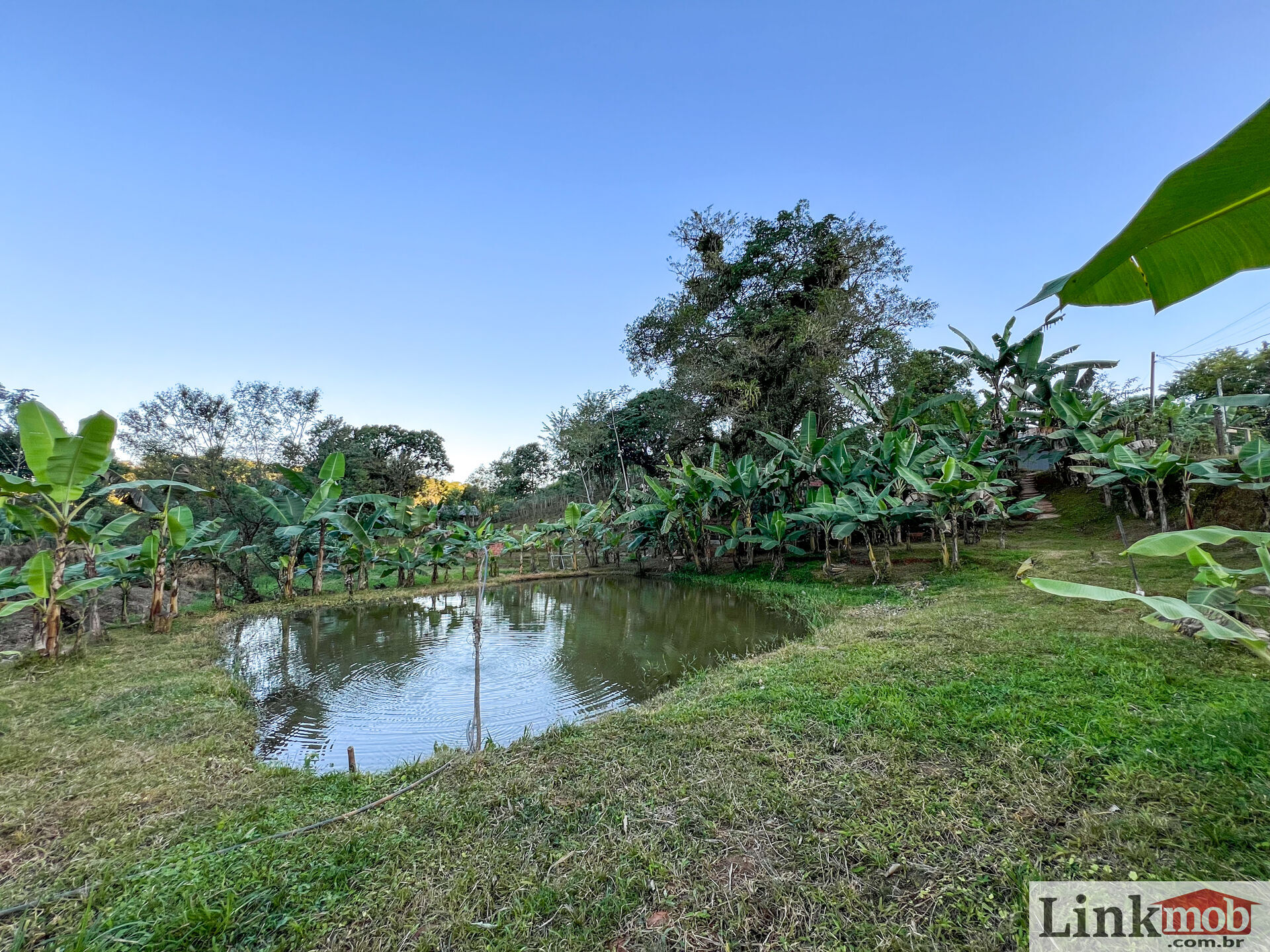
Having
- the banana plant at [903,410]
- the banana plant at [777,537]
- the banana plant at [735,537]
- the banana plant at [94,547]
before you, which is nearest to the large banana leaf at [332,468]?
the banana plant at [94,547]

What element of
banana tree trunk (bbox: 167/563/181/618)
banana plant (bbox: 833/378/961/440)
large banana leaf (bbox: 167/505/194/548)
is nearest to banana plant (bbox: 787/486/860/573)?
banana plant (bbox: 833/378/961/440)

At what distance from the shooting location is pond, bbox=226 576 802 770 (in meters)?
3.83

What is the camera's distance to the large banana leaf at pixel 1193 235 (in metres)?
0.92

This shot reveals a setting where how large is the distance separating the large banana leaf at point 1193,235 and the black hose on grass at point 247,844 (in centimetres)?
315

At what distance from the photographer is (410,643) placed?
6.64m

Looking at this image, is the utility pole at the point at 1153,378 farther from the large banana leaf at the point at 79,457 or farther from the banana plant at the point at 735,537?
the large banana leaf at the point at 79,457

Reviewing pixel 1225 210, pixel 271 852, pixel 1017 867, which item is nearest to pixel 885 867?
pixel 1017 867

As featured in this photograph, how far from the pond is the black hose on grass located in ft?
2.31

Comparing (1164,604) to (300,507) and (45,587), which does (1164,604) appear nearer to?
(45,587)

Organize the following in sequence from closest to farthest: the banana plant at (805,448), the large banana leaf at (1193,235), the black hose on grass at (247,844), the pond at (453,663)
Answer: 1. the large banana leaf at (1193,235)
2. the black hose on grass at (247,844)
3. the pond at (453,663)
4. the banana plant at (805,448)

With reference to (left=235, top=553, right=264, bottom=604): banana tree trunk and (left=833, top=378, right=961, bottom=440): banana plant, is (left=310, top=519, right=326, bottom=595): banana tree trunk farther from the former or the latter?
(left=833, top=378, right=961, bottom=440): banana plant

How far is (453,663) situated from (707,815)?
430 cm

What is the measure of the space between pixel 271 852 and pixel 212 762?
1467 millimetres

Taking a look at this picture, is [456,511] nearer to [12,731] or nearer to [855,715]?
[12,731]
